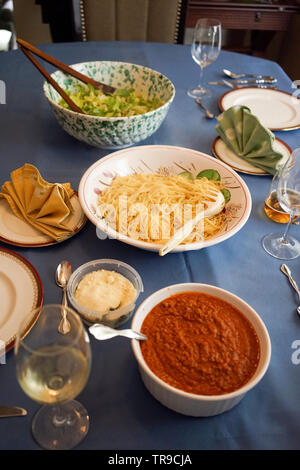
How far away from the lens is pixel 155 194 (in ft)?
3.54

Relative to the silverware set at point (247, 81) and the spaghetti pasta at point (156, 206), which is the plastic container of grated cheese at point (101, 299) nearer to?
the spaghetti pasta at point (156, 206)

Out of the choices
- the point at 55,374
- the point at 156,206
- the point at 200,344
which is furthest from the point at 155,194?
the point at 55,374

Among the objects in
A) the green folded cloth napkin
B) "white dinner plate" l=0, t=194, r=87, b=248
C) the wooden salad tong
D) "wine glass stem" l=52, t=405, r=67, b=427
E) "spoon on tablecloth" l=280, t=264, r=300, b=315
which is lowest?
"wine glass stem" l=52, t=405, r=67, b=427

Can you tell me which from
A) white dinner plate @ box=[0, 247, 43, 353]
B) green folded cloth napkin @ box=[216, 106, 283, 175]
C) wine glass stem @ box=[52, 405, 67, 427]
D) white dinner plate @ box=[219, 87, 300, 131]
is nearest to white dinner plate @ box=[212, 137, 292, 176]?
green folded cloth napkin @ box=[216, 106, 283, 175]

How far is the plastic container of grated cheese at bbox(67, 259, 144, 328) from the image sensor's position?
2.59 feet

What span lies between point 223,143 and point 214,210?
49 centimetres

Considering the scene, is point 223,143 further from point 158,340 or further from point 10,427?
point 10,427

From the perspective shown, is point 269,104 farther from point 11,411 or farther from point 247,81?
point 11,411

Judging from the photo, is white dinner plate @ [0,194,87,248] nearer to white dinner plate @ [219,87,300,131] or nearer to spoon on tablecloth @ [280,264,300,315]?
spoon on tablecloth @ [280,264,300,315]

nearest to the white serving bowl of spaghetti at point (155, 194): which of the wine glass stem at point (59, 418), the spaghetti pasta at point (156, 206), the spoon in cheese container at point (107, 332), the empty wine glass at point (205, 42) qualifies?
the spaghetti pasta at point (156, 206)

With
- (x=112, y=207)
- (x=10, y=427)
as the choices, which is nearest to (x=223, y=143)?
(x=112, y=207)

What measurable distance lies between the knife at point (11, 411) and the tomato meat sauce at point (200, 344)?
243 mm

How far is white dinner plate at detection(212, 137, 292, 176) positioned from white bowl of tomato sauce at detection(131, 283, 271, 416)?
636mm

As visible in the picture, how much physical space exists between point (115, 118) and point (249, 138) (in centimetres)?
48
